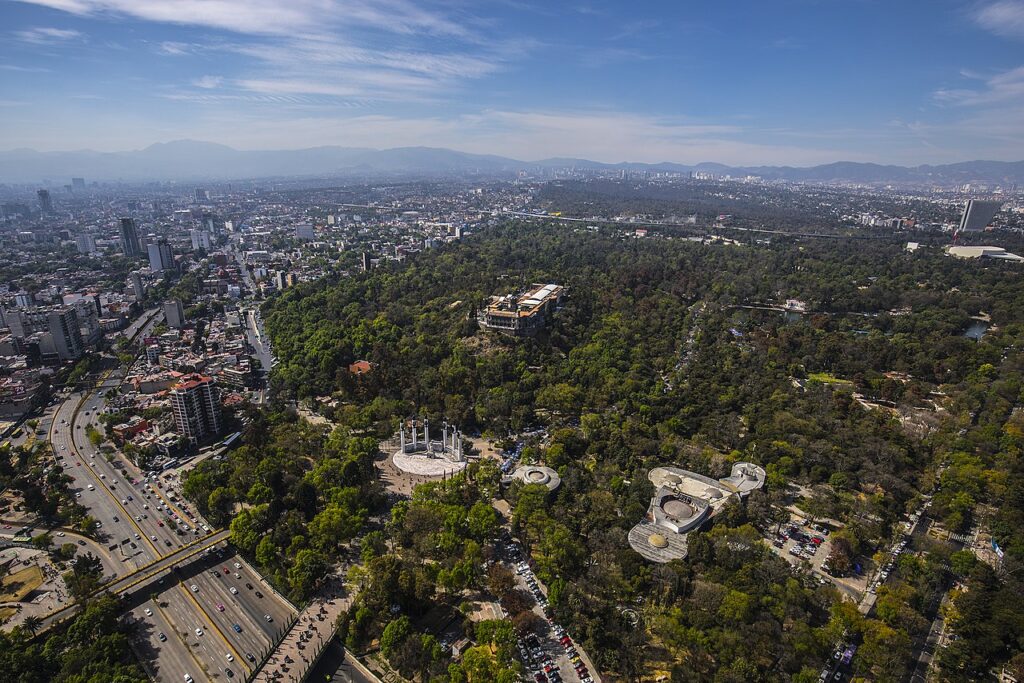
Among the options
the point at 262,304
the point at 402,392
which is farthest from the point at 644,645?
the point at 262,304

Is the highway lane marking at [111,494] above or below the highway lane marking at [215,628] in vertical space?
above

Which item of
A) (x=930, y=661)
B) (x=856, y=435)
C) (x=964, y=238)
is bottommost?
(x=930, y=661)

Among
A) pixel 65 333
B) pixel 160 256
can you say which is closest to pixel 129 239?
pixel 160 256

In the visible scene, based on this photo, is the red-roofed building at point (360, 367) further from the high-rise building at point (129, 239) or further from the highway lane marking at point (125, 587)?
the high-rise building at point (129, 239)

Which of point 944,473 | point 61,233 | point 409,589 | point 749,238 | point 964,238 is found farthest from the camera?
point 61,233

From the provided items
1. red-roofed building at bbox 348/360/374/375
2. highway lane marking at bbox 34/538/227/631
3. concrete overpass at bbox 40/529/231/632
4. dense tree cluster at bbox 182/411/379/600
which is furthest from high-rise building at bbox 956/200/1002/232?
highway lane marking at bbox 34/538/227/631

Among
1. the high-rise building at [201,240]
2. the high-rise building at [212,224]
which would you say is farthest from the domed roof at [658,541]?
the high-rise building at [212,224]

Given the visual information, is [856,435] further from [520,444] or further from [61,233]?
[61,233]
